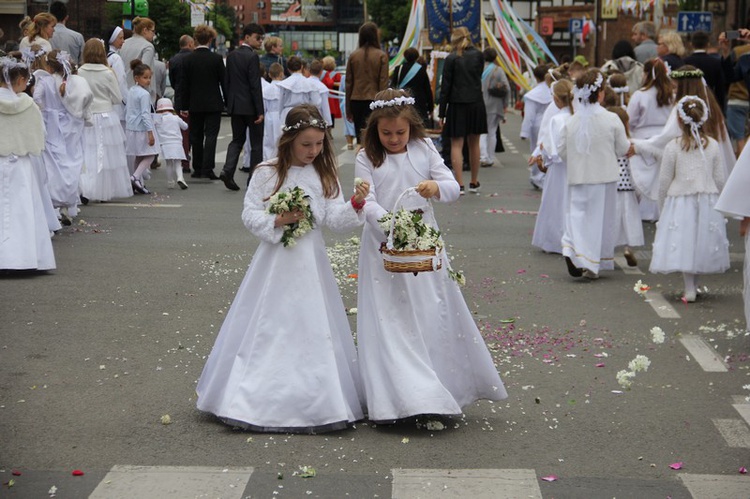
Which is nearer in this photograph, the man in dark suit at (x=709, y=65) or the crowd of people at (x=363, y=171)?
the crowd of people at (x=363, y=171)

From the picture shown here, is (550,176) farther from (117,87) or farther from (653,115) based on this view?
(117,87)

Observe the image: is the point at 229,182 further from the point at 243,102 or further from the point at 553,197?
the point at 553,197

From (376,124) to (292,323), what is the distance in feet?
3.70

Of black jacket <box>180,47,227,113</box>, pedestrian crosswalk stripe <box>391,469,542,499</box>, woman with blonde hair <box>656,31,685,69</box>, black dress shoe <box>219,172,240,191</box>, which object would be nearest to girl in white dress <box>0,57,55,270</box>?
pedestrian crosswalk stripe <box>391,469,542,499</box>

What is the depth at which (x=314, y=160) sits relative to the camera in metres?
6.67

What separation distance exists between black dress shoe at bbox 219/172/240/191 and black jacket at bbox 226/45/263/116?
899 millimetres

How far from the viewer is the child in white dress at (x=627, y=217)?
38.5 feet

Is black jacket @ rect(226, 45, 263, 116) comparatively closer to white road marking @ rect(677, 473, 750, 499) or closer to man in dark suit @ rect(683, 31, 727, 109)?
man in dark suit @ rect(683, 31, 727, 109)

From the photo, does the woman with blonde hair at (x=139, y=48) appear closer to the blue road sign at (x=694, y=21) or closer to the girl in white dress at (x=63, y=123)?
the girl in white dress at (x=63, y=123)

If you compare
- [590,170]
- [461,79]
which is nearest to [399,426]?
[590,170]

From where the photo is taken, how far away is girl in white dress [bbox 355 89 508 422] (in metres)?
6.34

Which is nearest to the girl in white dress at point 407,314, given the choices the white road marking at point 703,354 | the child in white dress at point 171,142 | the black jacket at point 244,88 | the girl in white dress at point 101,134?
the white road marking at point 703,354

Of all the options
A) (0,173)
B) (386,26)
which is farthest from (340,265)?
(386,26)

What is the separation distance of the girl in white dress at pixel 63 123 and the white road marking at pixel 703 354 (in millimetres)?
7251
